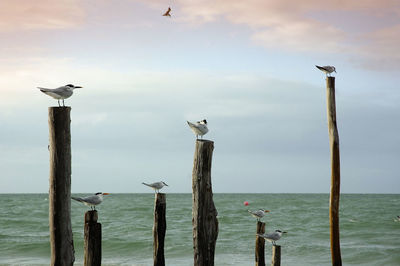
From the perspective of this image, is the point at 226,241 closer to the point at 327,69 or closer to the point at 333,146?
the point at 327,69

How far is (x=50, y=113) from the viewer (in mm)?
7352

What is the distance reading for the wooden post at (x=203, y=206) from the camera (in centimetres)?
788

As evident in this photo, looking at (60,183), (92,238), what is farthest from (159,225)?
(60,183)

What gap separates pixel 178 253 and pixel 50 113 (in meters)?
15.4

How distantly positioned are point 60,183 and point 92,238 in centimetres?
243

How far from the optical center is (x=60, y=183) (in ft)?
24.4

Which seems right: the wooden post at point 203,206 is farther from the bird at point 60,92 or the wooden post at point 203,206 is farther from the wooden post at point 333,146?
the wooden post at point 333,146

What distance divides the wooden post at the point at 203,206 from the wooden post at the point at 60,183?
1.84 metres

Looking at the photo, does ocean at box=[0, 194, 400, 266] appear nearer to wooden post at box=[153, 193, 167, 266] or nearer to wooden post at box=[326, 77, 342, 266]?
wooden post at box=[153, 193, 167, 266]

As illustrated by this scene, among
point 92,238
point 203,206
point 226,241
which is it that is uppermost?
point 203,206

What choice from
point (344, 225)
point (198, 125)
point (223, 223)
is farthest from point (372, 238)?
point (198, 125)

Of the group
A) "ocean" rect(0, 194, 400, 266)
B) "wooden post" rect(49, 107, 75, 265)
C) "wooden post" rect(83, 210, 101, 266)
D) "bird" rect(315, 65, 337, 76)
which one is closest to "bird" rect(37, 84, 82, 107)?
"wooden post" rect(49, 107, 75, 265)

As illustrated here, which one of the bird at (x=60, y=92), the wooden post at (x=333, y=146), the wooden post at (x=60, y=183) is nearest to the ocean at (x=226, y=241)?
the wooden post at (x=333, y=146)

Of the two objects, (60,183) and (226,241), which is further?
(226,241)
